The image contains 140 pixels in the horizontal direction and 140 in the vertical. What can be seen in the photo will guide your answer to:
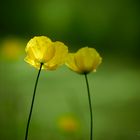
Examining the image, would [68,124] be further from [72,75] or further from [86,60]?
[86,60]

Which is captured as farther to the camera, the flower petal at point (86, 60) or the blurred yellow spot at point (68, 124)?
the blurred yellow spot at point (68, 124)

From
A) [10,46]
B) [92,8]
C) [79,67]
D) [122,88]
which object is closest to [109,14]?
[92,8]

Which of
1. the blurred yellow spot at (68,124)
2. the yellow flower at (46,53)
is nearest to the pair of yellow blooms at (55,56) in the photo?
A: the yellow flower at (46,53)

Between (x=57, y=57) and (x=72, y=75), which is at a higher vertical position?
(x=72, y=75)

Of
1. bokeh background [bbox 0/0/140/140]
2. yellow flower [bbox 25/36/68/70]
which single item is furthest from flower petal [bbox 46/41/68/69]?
bokeh background [bbox 0/0/140/140]

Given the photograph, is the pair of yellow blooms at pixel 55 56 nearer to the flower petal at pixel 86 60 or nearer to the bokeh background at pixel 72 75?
the flower petal at pixel 86 60

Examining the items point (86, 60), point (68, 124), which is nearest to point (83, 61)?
point (86, 60)
